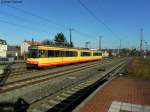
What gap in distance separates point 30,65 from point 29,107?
64.0 feet

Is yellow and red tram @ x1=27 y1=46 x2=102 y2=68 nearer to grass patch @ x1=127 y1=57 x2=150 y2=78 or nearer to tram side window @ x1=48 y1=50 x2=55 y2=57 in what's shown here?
tram side window @ x1=48 y1=50 x2=55 y2=57

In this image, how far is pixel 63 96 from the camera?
14219mm

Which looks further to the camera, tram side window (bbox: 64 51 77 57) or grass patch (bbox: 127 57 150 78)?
tram side window (bbox: 64 51 77 57)

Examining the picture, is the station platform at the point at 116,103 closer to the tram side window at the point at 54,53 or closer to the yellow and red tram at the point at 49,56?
the yellow and red tram at the point at 49,56

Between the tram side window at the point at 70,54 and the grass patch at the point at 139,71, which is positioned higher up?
the tram side window at the point at 70,54

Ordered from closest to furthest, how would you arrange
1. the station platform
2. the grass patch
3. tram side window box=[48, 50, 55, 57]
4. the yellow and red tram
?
1. the station platform
2. the grass patch
3. the yellow and red tram
4. tram side window box=[48, 50, 55, 57]

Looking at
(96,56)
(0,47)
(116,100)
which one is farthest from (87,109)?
(96,56)

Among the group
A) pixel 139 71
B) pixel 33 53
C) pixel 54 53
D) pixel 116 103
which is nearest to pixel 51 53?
pixel 54 53

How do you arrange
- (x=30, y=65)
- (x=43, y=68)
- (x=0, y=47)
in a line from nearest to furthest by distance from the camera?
(x=30, y=65) < (x=43, y=68) < (x=0, y=47)

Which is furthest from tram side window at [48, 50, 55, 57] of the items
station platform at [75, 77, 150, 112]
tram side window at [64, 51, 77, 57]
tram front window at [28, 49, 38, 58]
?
station platform at [75, 77, 150, 112]

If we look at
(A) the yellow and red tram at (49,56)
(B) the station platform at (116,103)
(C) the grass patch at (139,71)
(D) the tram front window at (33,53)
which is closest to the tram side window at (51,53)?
(A) the yellow and red tram at (49,56)

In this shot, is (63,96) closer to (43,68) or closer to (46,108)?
(46,108)

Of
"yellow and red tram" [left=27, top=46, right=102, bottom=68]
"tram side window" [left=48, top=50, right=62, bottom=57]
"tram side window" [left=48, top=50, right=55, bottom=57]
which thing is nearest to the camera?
"yellow and red tram" [left=27, top=46, right=102, bottom=68]

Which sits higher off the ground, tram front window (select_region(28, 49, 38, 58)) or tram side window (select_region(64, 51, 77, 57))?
tram front window (select_region(28, 49, 38, 58))
